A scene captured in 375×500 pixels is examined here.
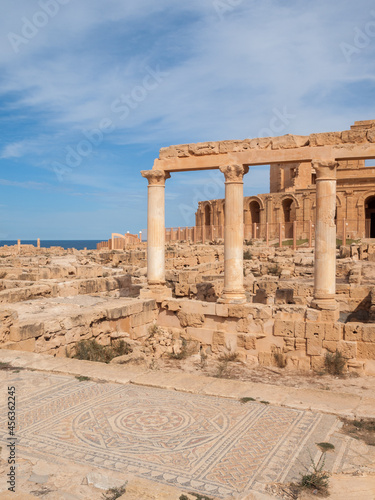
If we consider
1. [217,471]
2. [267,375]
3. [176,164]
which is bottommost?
[267,375]

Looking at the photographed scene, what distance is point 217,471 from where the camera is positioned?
12.3 ft

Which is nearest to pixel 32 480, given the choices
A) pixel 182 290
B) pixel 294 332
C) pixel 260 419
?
pixel 260 419

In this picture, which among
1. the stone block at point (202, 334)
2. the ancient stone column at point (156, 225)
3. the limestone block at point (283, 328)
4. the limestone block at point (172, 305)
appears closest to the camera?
the limestone block at point (283, 328)

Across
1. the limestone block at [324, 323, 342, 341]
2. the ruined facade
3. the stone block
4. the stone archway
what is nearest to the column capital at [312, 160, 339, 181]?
the limestone block at [324, 323, 342, 341]

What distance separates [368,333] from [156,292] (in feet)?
17.0

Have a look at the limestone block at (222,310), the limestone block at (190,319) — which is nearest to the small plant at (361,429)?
the limestone block at (222,310)

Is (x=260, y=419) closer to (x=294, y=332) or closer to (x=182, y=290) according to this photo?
(x=294, y=332)

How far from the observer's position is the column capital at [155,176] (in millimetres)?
11414

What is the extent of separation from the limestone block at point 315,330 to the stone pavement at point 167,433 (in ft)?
12.2

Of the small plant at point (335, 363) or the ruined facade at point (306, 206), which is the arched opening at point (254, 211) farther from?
the small plant at point (335, 363)

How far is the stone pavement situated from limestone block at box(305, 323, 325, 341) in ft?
12.2

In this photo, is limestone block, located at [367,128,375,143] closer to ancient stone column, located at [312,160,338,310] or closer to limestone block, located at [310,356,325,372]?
ancient stone column, located at [312,160,338,310]

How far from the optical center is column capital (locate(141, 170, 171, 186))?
449 inches

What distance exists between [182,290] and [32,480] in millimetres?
10104
